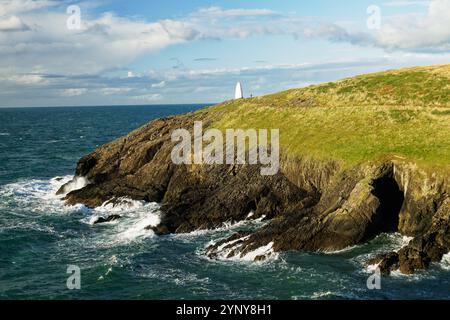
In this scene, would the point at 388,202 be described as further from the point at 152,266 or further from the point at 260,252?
the point at 152,266

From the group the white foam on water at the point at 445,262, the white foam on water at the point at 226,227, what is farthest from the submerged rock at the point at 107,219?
the white foam on water at the point at 445,262

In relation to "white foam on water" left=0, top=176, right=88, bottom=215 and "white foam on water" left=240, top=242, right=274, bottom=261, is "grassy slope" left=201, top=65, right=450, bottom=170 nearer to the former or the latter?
"white foam on water" left=240, top=242, right=274, bottom=261

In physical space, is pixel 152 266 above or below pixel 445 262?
below

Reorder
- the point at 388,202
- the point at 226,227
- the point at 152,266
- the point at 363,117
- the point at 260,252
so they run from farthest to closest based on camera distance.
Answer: the point at 363,117 < the point at 226,227 < the point at 388,202 < the point at 260,252 < the point at 152,266

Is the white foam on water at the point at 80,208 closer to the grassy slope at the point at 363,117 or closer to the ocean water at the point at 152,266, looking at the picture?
the ocean water at the point at 152,266

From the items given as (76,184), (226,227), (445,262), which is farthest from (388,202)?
(76,184)
